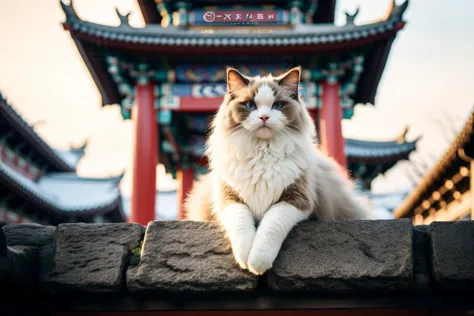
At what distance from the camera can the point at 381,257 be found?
2533 millimetres

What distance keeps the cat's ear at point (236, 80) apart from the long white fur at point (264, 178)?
155mm

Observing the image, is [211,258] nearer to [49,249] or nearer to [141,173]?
[49,249]

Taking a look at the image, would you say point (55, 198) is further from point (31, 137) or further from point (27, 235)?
point (27, 235)

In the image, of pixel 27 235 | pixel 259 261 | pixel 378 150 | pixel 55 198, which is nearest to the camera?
pixel 259 261

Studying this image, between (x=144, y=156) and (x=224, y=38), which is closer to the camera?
(x=224, y=38)

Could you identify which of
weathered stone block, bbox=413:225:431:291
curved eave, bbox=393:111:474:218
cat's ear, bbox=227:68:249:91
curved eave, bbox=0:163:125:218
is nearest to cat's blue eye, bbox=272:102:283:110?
cat's ear, bbox=227:68:249:91

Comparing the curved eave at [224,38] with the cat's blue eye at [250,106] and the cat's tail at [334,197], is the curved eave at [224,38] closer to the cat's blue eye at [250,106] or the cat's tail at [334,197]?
the cat's tail at [334,197]

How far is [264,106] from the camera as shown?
2.84m

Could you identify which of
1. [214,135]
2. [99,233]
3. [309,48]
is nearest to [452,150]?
[309,48]

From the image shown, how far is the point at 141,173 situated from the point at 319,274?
724 cm

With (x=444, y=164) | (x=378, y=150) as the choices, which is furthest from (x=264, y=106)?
(x=378, y=150)

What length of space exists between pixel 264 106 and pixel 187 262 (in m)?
0.96

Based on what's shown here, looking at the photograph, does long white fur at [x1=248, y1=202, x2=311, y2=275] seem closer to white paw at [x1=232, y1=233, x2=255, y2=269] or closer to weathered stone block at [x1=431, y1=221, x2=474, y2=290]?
white paw at [x1=232, y1=233, x2=255, y2=269]

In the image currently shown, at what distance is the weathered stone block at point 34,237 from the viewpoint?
2750 mm
